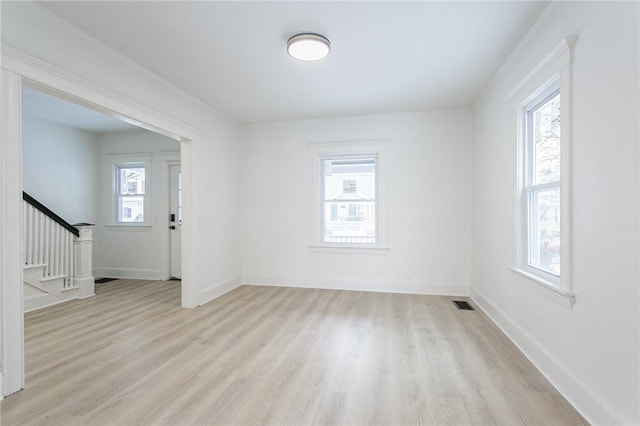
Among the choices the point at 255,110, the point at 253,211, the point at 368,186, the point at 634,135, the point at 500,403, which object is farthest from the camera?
the point at 253,211

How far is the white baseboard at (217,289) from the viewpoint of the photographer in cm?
403

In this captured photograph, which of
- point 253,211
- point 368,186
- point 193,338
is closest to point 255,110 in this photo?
point 253,211

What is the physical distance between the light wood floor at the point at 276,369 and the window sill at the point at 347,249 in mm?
1034

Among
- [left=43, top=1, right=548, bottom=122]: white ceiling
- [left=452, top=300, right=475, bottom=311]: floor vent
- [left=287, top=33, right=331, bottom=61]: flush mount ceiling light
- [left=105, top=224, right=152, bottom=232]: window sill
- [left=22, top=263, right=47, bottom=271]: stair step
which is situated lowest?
[left=452, top=300, right=475, bottom=311]: floor vent

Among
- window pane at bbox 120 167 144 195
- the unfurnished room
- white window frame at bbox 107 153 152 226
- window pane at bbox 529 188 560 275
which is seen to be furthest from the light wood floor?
window pane at bbox 120 167 144 195

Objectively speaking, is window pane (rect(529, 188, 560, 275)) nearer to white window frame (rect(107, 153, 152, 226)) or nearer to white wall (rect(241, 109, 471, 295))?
white wall (rect(241, 109, 471, 295))

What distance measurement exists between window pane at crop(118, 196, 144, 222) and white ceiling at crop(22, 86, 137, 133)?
1313 mm

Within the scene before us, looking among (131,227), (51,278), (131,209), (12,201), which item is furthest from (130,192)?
(12,201)

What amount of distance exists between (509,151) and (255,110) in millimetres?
3359

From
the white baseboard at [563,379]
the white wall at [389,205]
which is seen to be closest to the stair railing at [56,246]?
the white wall at [389,205]

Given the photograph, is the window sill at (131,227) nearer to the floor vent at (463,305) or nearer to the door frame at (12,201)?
the door frame at (12,201)

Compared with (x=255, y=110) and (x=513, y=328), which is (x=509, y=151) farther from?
(x=255, y=110)

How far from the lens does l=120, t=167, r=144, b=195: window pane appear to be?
578 cm

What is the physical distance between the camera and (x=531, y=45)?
2.47m
